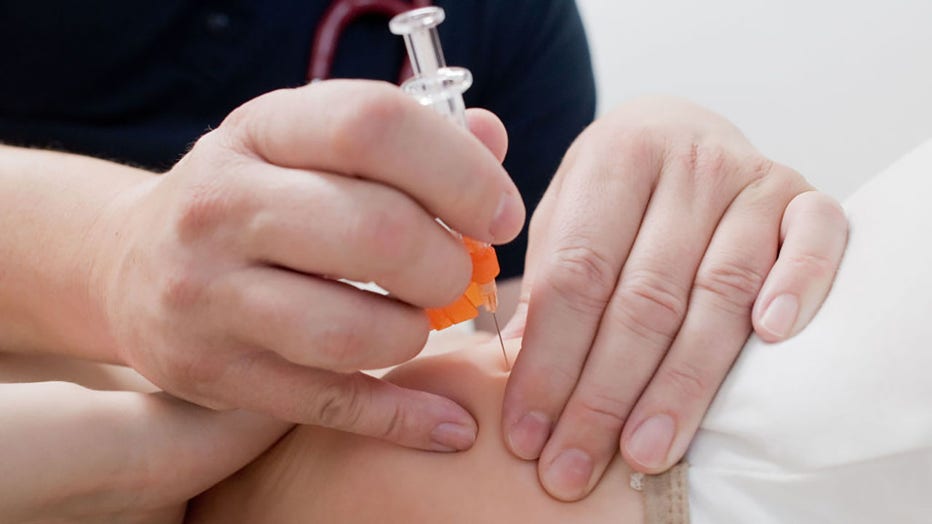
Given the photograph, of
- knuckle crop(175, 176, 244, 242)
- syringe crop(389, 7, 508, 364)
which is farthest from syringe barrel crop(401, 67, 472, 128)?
knuckle crop(175, 176, 244, 242)

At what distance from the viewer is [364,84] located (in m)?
0.43

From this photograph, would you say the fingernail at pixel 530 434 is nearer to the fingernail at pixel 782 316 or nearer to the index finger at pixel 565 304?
the index finger at pixel 565 304

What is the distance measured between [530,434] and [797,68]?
1.16 metres

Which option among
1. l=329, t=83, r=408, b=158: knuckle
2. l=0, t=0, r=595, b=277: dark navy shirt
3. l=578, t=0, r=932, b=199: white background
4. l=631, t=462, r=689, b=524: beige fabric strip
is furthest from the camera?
l=578, t=0, r=932, b=199: white background

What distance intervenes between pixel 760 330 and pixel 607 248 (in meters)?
0.11

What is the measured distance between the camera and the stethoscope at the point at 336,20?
113 centimetres

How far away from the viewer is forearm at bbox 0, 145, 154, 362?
601mm

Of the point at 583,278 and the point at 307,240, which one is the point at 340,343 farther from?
the point at 583,278

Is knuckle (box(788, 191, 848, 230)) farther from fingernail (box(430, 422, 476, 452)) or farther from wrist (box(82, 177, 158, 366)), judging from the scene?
wrist (box(82, 177, 158, 366))

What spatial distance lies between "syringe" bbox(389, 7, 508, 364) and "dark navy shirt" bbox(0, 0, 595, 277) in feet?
Answer: 2.30

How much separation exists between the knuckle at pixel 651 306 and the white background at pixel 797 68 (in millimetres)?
1050

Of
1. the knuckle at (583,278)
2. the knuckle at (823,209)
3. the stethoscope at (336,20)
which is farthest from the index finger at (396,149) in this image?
the stethoscope at (336,20)

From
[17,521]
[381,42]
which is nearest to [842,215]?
[17,521]

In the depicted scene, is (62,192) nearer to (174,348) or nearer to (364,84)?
(174,348)
